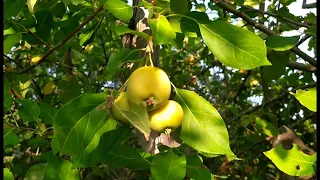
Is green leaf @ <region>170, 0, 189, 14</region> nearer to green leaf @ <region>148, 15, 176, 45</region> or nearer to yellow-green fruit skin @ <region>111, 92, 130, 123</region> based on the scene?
green leaf @ <region>148, 15, 176, 45</region>

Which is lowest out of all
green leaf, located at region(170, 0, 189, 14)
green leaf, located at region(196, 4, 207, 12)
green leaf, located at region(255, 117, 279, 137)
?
green leaf, located at region(255, 117, 279, 137)

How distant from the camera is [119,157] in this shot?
3.59ft

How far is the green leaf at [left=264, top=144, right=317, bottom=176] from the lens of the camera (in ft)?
3.46

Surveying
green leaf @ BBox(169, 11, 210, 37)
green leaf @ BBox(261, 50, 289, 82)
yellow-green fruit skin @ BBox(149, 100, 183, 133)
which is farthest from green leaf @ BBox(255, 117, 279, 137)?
yellow-green fruit skin @ BBox(149, 100, 183, 133)

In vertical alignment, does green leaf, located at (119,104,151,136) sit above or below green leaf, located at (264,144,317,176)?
above

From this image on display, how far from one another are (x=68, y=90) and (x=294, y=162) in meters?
0.93

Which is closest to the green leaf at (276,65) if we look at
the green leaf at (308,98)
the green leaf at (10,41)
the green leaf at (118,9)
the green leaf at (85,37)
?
the green leaf at (85,37)

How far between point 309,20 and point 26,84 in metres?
1.14

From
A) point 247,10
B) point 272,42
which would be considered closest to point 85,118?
point 272,42

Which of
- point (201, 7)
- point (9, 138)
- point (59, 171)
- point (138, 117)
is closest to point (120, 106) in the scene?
point (138, 117)

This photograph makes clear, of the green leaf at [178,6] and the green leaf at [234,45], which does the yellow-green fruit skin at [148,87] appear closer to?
the green leaf at [234,45]

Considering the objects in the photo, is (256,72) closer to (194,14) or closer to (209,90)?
(209,90)

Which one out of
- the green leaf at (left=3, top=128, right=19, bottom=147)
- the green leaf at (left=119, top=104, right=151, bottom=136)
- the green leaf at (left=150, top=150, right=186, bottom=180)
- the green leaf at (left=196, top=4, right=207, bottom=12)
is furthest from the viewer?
the green leaf at (left=196, top=4, right=207, bottom=12)

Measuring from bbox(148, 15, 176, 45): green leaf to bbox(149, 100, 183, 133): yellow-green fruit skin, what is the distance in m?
0.12
